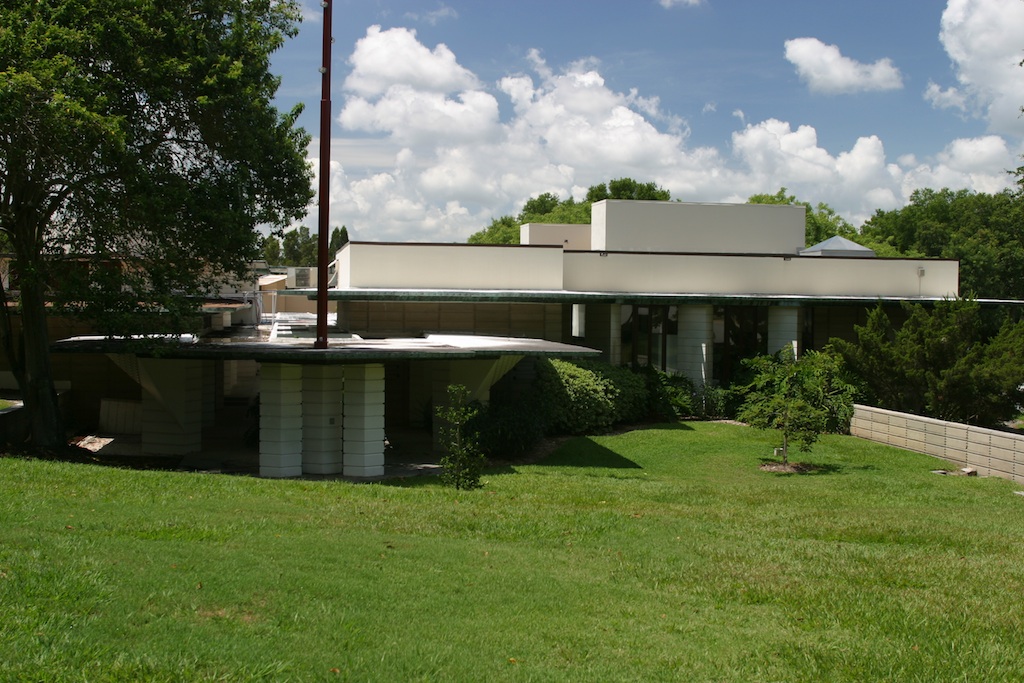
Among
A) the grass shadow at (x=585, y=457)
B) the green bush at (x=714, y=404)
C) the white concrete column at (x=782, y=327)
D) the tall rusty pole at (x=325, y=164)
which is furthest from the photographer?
the white concrete column at (x=782, y=327)

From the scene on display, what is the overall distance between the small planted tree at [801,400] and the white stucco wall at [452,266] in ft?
24.0

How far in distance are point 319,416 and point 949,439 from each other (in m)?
13.8

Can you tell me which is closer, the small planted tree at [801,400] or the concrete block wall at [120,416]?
the small planted tree at [801,400]

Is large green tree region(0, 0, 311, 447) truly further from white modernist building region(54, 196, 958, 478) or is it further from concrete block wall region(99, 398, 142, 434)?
concrete block wall region(99, 398, 142, 434)

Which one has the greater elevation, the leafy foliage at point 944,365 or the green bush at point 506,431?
the leafy foliage at point 944,365

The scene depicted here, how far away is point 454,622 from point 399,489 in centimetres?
756

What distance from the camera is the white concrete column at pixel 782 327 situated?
2880cm

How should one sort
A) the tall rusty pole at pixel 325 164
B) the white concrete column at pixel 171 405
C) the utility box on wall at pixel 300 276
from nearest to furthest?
the tall rusty pole at pixel 325 164 < the white concrete column at pixel 171 405 < the utility box on wall at pixel 300 276

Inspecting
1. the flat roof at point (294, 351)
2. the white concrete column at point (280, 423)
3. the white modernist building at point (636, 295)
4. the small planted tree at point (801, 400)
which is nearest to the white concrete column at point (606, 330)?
the white modernist building at point (636, 295)

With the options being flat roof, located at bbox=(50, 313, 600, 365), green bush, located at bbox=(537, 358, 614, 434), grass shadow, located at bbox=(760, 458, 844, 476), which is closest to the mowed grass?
flat roof, located at bbox=(50, 313, 600, 365)

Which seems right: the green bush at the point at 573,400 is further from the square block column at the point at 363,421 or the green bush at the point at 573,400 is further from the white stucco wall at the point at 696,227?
the white stucco wall at the point at 696,227

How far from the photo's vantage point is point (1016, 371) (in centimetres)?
2211

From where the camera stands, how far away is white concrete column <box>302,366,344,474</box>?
18047 mm

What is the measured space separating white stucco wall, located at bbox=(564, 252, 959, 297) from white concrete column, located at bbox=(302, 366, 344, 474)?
11.9 metres
